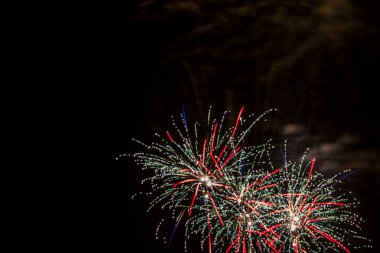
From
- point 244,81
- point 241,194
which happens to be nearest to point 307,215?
point 241,194

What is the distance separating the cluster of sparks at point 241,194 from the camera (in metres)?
2.09

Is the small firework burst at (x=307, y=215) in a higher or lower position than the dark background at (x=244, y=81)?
lower

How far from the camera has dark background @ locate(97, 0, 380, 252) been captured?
2.38 meters

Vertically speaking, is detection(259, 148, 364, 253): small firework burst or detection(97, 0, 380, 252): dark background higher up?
detection(97, 0, 380, 252): dark background

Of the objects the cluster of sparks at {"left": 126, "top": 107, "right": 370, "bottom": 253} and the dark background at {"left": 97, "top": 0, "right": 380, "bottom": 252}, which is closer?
the cluster of sparks at {"left": 126, "top": 107, "right": 370, "bottom": 253}

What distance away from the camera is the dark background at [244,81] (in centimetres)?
238

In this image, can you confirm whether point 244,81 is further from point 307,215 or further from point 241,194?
point 307,215

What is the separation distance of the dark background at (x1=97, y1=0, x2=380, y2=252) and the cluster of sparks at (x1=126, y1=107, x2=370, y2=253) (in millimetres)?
88

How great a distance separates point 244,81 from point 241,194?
76cm

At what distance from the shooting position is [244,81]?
2463 millimetres

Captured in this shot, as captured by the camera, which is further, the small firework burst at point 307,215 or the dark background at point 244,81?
the dark background at point 244,81

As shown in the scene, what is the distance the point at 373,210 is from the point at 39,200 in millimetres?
2019

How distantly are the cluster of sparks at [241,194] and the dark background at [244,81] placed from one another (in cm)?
9

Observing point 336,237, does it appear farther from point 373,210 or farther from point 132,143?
point 132,143
